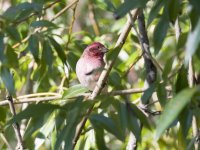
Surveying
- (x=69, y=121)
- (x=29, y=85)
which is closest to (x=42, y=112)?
(x=69, y=121)

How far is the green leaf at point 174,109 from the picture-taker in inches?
65.9

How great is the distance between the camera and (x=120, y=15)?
190 centimetres

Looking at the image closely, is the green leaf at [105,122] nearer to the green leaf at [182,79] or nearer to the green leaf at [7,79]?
the green leaf at [182,79]

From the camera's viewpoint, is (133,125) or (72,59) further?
(72,59)

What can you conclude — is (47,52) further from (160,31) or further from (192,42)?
(192,42)

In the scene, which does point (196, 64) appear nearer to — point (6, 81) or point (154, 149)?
point (6, 81)

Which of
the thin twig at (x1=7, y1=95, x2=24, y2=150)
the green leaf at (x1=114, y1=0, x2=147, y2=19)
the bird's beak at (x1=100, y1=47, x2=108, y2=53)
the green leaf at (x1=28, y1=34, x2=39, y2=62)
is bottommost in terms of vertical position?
the bird's beak at (x1=100, y1=47, x2=108, y2=53)

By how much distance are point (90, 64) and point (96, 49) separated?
31 cm

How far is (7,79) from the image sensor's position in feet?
8.68

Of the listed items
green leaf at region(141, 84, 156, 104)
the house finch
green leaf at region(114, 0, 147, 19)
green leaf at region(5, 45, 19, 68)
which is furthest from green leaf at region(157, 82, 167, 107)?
the house finch

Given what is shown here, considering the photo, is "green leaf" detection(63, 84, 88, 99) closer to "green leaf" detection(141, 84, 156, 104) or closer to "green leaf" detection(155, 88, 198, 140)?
"green leaf" detection(141, 84, 156, 104)

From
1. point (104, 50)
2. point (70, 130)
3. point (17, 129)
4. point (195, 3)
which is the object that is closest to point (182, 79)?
point (70, 130)

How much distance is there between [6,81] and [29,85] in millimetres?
2115

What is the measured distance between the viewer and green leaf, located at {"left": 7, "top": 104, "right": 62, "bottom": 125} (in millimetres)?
2139
